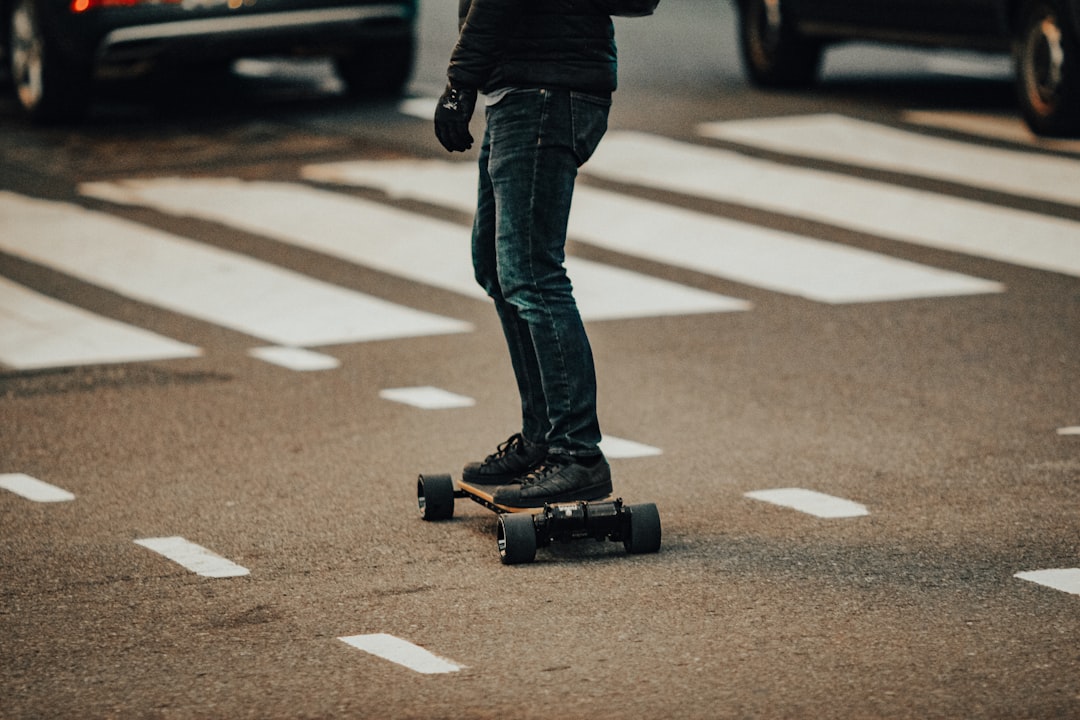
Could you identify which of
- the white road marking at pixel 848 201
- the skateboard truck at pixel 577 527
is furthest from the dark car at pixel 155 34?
the skateboard truck at pixel 577 527

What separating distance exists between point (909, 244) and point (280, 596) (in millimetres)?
5691

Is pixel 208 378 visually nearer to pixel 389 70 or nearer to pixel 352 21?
pixel 352 21

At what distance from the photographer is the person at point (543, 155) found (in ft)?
16.9

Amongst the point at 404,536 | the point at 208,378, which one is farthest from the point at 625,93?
the point at 404,536

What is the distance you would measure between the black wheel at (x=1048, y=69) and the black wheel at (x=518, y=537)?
755 centimetres

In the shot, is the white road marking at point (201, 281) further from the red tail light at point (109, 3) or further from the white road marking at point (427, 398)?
the red tail light at point (109, 3)

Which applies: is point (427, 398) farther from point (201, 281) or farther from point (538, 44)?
point (201, 281)

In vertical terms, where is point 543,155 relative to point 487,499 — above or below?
above

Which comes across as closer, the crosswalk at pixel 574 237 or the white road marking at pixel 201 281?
the white road marking at pixel 201 281

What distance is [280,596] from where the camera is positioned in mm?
4879

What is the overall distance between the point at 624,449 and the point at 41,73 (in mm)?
7982

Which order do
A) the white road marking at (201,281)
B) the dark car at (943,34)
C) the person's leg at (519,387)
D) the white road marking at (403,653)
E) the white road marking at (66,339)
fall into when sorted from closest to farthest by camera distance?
the white road marking at (403,653), the person's leg at (519,387), the white road marking at (66,339), the white road marking at (201,281), the dark car at (943,34)

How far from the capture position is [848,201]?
35.9 ft

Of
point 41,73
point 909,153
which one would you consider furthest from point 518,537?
point 41,73
